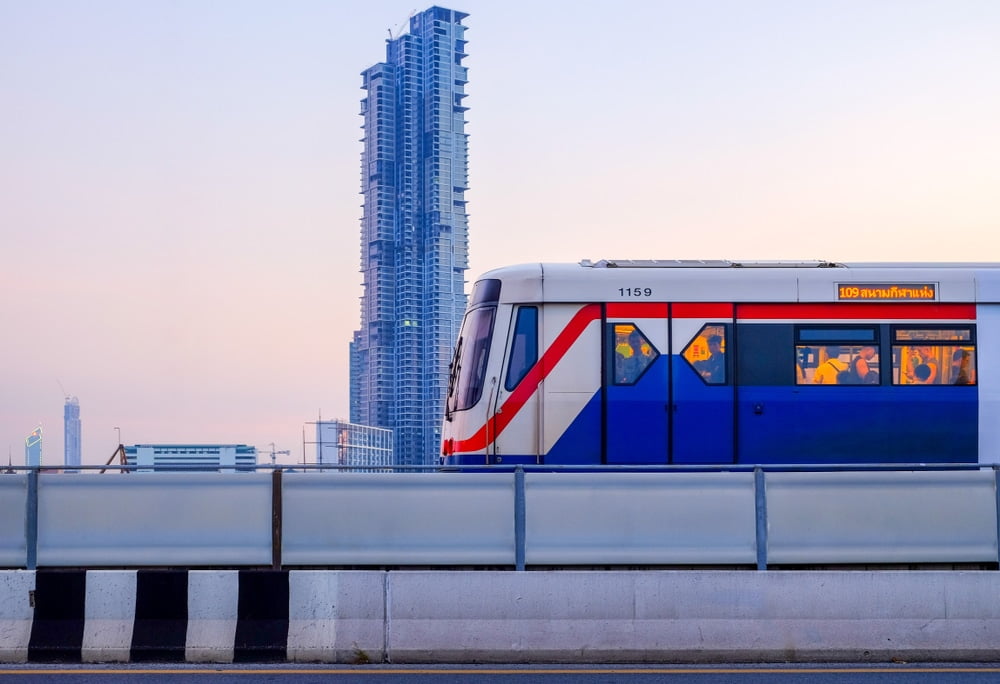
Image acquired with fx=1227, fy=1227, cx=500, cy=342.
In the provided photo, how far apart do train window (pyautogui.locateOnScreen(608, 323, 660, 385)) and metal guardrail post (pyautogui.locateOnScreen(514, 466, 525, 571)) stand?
6143 millimetres

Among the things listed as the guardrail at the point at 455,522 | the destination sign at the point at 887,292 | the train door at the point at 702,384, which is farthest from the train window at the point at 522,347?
the guardrail at the point at 455,522

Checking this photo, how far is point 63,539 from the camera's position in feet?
33.2

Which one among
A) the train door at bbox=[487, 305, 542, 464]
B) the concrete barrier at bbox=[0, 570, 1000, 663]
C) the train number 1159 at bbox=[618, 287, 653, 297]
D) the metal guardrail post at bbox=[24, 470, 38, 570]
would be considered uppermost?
the train number 1159 at bbox=[618, 287, 653, 297]

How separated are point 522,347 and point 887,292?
4.92 meters

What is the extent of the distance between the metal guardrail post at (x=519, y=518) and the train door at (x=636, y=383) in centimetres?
594

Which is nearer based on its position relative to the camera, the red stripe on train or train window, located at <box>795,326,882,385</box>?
the red stripe on train

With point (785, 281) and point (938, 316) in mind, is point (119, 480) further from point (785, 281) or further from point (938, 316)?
point (938, 316)

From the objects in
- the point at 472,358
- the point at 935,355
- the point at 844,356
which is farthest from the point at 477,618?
the point at 935,355

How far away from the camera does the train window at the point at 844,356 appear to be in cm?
1631

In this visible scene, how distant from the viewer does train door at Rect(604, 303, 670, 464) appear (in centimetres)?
1605

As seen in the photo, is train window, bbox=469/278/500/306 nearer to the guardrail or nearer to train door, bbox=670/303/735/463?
train door, bbox=670/303/735/463

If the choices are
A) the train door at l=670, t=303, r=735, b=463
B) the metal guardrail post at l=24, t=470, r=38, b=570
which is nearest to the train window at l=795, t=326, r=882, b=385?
the train door at l=670, t=303, r=735, b=463

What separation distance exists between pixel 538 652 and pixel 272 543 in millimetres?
2385

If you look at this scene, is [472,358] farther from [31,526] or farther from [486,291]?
[31,526]
